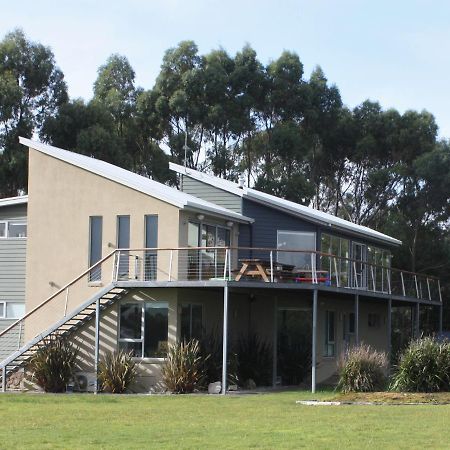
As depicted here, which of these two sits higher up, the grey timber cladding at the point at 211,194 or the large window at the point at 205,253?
the grey timber cladding at the point at 211,194

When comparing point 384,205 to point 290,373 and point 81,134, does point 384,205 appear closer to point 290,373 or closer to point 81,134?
point 81,134

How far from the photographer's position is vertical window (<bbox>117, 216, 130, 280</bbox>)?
26.3 metres

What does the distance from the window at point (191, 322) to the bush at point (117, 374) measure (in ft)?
6.16

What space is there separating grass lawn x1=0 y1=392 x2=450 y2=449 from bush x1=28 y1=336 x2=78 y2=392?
305cm

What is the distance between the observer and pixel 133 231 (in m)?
26.7

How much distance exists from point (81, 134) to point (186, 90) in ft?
23.3

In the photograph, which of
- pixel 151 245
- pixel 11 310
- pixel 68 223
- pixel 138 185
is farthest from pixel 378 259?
pixel 11 310

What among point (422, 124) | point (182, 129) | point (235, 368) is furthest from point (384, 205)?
point (235, 368)

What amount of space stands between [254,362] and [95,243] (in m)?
6.00

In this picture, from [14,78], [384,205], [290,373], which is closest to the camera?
[290,373]

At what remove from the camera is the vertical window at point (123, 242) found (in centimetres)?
2633

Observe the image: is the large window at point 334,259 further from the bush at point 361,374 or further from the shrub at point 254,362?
the bush at point 361,374

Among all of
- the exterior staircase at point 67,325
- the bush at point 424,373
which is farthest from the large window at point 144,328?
the bush at point 424,373

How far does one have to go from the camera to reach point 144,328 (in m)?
26.0
